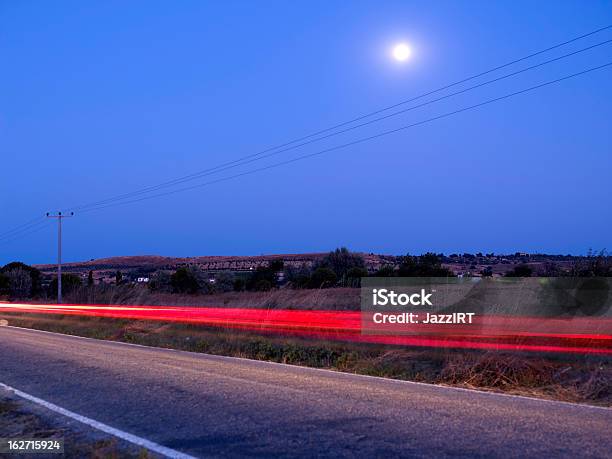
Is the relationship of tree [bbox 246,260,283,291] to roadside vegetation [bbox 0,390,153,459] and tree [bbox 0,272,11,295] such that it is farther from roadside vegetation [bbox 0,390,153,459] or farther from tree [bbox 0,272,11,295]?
roadside vegetation [bbox 0,390,153,459]

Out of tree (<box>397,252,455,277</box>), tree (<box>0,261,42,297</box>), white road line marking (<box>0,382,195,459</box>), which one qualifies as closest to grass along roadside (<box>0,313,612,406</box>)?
white road line marking (<box>0,382,195,459</box>)

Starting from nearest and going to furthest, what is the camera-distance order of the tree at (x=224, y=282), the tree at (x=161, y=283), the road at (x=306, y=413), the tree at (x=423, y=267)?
the road at (x=306, y=413)
the tree at (x=423, y=267)
the tree at (x=161, y=283)
the tree at (x=224, y=282)

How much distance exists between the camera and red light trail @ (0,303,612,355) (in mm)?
12195

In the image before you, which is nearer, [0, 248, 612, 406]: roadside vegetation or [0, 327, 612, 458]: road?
[0, 327, 612, 458]: road

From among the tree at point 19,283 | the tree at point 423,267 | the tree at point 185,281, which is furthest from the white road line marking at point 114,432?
the tree at point 19,283

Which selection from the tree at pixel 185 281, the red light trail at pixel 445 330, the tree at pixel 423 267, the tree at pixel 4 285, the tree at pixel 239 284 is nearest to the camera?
the red light trail at pixel 445 330

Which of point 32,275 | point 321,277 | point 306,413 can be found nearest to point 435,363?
point 306,413

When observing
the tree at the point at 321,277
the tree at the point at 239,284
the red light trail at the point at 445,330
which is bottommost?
the red light trail at the point at 445,330

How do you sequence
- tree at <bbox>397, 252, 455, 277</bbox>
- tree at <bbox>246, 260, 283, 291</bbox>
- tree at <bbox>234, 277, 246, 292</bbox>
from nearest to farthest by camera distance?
tree at <bbox>397, 252, 455, 277</bbox>, tree at <bbox>246, 260, 283, 291</bbox>, tree at <bbox>234, 277, 246, 292</bbox>

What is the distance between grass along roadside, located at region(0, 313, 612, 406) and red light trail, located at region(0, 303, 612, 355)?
1.25ft

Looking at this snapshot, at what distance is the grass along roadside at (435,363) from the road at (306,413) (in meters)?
→ 0.90

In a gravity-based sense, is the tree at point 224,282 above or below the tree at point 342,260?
below

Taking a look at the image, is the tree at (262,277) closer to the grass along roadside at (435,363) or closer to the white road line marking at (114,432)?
the grass along roadside at (435,363)

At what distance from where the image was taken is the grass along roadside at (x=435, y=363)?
10.2 meters
